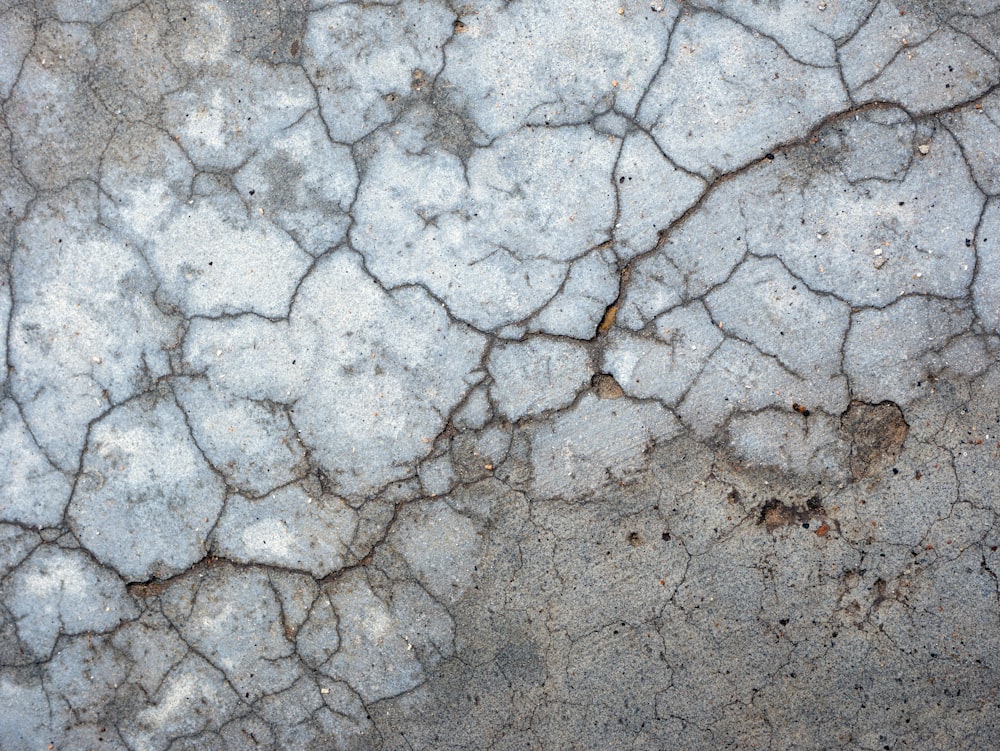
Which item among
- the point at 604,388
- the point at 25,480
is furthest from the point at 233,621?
the point at 604,388

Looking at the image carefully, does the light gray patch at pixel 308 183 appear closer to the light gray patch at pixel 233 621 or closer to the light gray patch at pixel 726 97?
the light gray patch at pixel 726 97

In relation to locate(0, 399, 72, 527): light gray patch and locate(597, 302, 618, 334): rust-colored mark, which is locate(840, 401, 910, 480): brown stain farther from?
locate(0, 399, 72, 527): light gray patch

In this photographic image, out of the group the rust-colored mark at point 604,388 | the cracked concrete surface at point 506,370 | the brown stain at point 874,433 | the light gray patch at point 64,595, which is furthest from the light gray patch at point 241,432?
the brown stain at point 874,433

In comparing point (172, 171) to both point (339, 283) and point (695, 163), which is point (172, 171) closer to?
point (339, 283)

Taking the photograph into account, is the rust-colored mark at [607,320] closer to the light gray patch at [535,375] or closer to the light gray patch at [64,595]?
the light gray patch at [535,375]

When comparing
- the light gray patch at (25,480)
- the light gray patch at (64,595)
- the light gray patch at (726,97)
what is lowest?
the light gray patch at (64,595)

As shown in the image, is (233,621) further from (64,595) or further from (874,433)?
(874,433)

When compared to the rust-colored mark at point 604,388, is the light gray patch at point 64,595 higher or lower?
lower

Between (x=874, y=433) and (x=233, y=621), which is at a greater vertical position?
(x=874, y=433)
